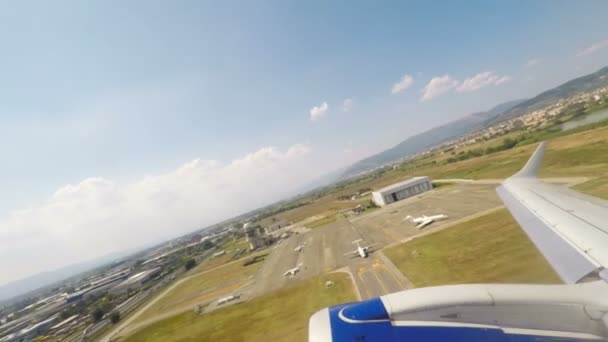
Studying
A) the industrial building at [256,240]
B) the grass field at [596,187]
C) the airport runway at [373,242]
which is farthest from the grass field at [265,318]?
the industrial building at [256,240]

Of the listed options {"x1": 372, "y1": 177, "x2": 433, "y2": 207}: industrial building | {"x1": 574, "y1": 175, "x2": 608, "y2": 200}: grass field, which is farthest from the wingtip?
{"x1": 372, "y1": 177, "x2": 433, "y2": 207}: industrial building

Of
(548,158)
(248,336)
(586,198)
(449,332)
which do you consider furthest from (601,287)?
(548,158)

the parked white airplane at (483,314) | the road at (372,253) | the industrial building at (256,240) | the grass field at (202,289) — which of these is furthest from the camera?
the industrial building at (256,240)

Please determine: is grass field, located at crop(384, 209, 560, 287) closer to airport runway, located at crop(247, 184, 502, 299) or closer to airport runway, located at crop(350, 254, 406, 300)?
airport runway, located at crop(350, 254, 406, 300)

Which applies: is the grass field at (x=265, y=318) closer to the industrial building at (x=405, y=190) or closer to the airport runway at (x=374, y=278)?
the airport runway at (x=374, y=278)

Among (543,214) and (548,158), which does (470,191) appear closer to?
(548,158)

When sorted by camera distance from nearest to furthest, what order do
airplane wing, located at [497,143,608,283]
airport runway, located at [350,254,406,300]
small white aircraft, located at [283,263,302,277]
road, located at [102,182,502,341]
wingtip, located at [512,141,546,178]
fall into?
airplane wing, located at [497,143,608,283] → wingtip, located at [512,141,546,178] → airport runway, located at [350,254,406,300] → road, located at [102,182,502,341] → small white aircraft, located at [283,263,302,277]
